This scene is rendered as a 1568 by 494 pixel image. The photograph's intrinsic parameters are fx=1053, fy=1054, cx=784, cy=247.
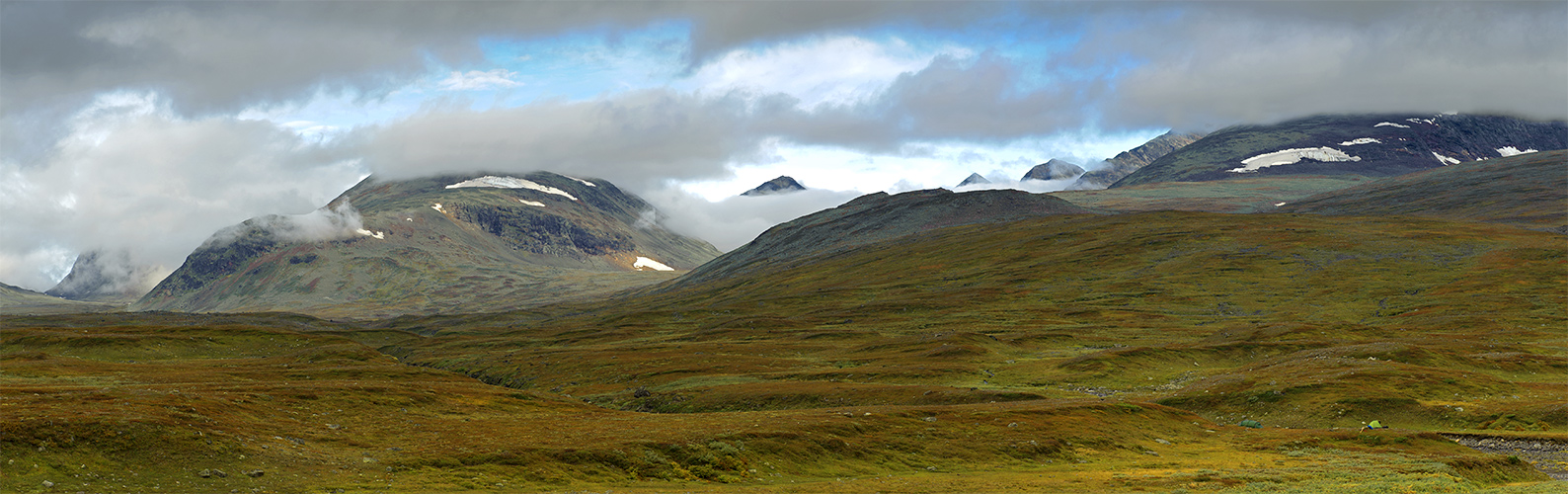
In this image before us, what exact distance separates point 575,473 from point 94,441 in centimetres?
2039

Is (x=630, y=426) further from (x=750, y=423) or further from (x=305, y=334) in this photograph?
(x=305, y=334)

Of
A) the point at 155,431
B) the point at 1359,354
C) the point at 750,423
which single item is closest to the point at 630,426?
the point at 750,423

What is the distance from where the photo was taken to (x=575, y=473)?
162 ft

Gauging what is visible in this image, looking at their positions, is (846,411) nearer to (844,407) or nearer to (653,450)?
(844,407)

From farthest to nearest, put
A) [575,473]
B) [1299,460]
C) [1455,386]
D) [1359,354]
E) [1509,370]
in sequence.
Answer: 1. [1359,354]
2. [1509,370]
3. [1455,386]
4. [1299,460]
5. [575,473]

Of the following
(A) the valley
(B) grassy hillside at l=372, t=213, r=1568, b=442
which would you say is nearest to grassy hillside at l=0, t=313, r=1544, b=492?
(A) the valley

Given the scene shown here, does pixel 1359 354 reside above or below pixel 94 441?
below

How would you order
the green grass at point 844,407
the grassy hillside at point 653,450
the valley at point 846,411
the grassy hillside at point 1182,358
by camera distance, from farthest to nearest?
the grassy hillside at point 1182,358
the green grass at point 844,407
the valley at point 846,411
the grassy hillside at point 653,450

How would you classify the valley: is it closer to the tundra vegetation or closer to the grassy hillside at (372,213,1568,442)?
the tundra vegetation

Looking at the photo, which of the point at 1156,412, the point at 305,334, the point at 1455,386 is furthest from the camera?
the point at 305,334

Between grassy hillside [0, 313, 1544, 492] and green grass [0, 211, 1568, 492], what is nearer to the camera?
grassy hillside [0, 313, 1544, 492]

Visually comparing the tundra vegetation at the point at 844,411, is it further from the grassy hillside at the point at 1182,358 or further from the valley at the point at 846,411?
the grassy hillside at the point at 1182,358

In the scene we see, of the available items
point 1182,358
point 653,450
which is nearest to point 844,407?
point 653,450

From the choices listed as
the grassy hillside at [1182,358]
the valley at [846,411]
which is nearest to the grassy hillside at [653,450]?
the valley at [846,411]
